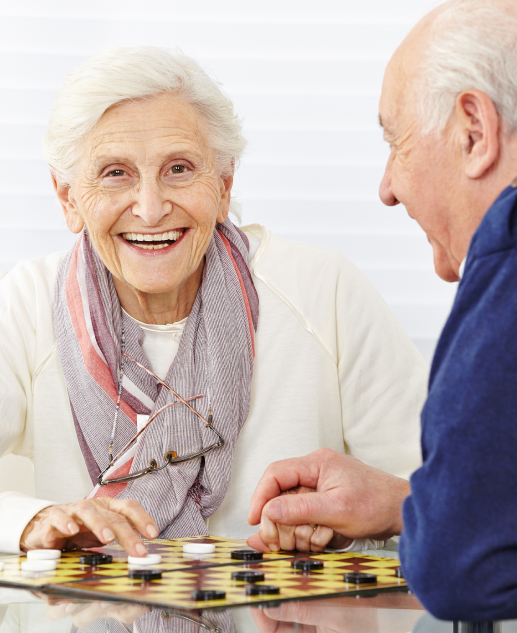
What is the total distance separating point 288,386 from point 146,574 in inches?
36.3

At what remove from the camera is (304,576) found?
1.07 meters

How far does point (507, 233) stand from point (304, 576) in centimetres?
53

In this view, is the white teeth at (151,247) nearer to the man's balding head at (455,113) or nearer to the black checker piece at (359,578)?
the man's balding head at (455,113)

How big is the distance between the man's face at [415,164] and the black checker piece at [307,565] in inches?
17.4

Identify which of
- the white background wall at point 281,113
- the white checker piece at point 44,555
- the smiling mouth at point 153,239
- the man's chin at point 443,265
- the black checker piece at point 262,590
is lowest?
the black checker piece at point 262,590

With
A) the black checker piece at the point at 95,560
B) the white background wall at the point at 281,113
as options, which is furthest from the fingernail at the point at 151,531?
the white background wall at the point at 281,113

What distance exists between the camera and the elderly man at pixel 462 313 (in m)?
0.75

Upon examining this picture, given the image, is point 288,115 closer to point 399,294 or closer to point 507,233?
point 399,294

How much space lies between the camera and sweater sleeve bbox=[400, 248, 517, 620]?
2.44 ft

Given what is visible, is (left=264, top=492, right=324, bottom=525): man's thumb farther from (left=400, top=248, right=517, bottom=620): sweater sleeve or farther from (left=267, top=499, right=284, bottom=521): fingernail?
(left=400, top=248, right=517, bottom=620): sweater sleeve

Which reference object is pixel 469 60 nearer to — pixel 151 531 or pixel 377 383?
pixel 151 531

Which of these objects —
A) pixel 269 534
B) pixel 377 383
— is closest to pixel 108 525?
pixel 269 534

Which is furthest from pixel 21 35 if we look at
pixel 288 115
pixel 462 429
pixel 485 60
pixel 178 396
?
pixel 462 429

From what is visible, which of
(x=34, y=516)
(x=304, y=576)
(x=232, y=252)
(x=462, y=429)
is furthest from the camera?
(x=232, y=252)
